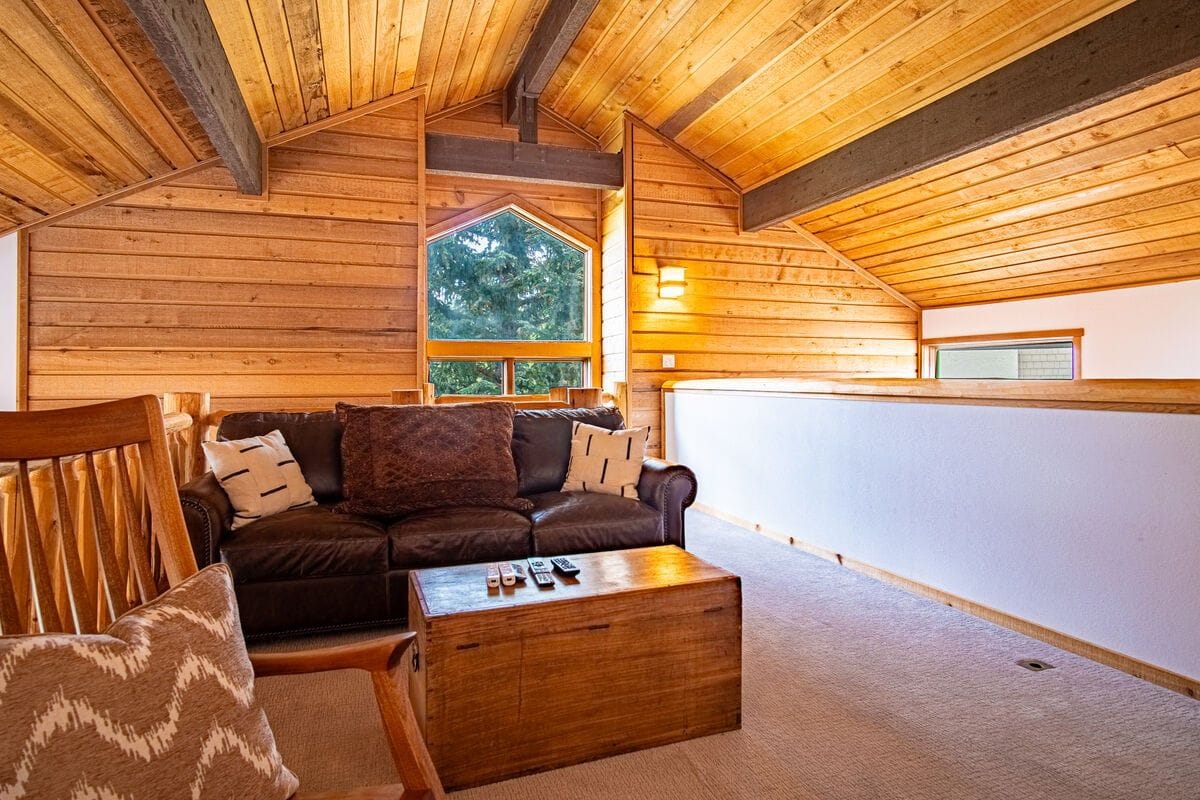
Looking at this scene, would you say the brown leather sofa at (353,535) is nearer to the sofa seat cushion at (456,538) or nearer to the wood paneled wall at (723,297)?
the sofa seat cushion at (456,538)

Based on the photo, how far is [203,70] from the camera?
8.38 ft

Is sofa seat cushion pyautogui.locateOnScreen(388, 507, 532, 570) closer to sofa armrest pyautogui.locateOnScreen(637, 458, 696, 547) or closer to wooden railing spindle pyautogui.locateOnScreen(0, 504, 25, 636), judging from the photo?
sofa armrest pyautogui.locateOnScreen(637, 458, 696, 547)

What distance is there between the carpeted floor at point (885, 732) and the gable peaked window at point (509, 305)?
314 cm

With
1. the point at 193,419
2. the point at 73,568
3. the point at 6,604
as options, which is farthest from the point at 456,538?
the point at 193,419

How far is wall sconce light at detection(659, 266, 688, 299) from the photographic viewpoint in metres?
4.95

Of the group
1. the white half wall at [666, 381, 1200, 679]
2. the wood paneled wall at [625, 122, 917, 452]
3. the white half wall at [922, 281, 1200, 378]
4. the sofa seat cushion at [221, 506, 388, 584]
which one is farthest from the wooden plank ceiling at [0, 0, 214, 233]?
the white half wall at [922, 281, 1200, 378]

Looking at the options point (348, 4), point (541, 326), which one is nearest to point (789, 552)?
point (541, 326)

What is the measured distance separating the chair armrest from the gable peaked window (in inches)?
157

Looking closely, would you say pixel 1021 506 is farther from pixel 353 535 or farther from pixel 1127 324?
pixel 1127 324

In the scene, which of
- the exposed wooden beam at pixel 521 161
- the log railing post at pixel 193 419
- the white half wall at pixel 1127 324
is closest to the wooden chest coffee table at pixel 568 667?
the log railing post at pixel 193 419

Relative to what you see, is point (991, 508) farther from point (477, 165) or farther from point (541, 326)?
point (477, 165)

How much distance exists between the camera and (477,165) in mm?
4703

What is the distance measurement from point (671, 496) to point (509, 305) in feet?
9.00

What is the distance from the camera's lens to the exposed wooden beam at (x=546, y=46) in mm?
3361
